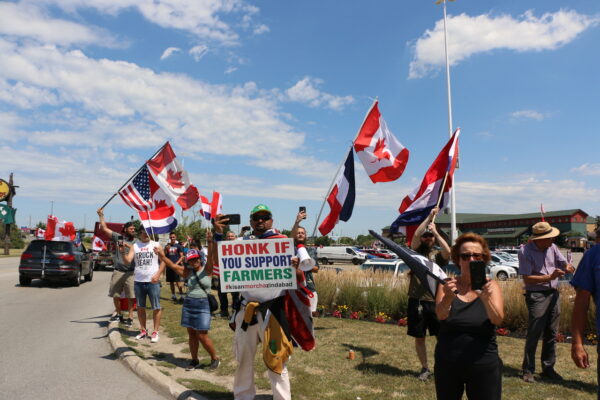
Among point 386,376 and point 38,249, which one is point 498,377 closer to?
point 386,376

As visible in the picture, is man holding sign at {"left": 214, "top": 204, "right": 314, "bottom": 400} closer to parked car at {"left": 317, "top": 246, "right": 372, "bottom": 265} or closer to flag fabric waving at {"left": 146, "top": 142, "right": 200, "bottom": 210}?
flag fabric waving at {"left": 146, "top": 142, "right": 200, "bottom": 210}

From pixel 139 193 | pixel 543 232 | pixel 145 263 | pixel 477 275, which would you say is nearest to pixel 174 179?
pixel 139 193

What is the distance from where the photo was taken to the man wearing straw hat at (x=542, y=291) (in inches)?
215

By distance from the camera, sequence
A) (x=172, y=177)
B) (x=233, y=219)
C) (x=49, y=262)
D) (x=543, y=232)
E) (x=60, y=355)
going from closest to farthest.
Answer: (x=233, y=219), (x=543, y=232), (x=60, y=355), (x=172, y=177), (x=49, y=262)

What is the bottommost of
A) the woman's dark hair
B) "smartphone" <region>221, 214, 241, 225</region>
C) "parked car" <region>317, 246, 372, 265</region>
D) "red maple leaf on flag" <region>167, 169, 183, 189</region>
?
"parked car" <region>317, 246, 372, 265</region>

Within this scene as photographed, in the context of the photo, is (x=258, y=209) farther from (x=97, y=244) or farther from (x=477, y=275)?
(x=97, y=244)

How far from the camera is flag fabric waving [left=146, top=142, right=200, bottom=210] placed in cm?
863

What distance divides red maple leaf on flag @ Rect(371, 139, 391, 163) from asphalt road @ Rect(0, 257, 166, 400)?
16.1 ft

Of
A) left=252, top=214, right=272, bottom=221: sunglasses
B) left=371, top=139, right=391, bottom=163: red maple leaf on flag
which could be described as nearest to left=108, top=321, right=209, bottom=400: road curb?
left=252, top=214, right=272, bottom=221: sunglasses

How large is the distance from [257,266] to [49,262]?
Result: 588 inches

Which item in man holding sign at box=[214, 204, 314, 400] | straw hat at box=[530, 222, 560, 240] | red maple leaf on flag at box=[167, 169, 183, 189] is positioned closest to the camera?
man holding sign at box=[214, 204, 314, 400]

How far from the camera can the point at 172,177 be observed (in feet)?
28.9

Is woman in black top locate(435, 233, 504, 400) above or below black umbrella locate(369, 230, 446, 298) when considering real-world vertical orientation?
below

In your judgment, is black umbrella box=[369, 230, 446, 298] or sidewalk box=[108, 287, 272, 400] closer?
black umbrella box=[369, 230, 446, 298]
